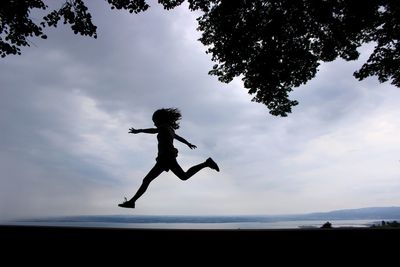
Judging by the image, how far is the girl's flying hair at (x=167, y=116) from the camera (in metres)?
6.66

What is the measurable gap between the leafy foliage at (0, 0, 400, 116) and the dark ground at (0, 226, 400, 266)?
1025cm

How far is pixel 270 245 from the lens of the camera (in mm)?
2148

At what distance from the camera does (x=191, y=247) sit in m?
2.09

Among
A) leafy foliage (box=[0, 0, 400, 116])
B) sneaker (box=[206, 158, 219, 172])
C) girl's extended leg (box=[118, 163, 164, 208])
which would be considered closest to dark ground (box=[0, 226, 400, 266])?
girl's extended leg (box=[118, 163, 164, 208])

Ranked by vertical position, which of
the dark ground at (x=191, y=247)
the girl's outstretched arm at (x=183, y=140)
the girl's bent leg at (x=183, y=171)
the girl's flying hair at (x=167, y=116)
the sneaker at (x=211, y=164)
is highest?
the girl's flying hair at (x=167, y=116)

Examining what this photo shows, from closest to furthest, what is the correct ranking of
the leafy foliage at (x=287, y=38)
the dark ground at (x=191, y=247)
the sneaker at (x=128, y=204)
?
the dark ground at (x=191, y=247), the sneaker at (x=128, y=204), the leafy foliage at (x=287, y=38)

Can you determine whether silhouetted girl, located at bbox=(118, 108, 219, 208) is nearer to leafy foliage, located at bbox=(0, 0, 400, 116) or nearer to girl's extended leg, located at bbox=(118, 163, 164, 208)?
girl's extended leg, located at bbox=(118, 163, 164, 208)

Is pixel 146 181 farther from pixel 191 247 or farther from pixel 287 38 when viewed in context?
pixel 287 38

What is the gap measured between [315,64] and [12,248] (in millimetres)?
13034

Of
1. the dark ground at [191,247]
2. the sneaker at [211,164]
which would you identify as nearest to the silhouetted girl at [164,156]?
the sneaker at [211,164]

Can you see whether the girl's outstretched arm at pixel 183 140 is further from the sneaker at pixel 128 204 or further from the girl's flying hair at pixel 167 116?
the sneaker at pixel 128 204

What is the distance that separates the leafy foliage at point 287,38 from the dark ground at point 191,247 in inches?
403

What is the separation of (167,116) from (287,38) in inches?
319

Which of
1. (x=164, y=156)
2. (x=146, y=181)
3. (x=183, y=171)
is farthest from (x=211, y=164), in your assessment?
(x=146, y=181)
